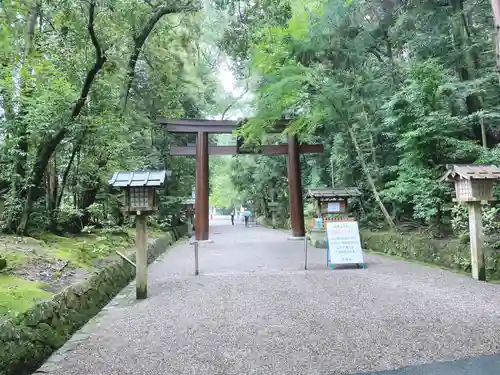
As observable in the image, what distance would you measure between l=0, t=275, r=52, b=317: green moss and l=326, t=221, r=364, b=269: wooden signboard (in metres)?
5.75

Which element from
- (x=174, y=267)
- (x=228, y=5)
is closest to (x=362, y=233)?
(x=174, y=267)

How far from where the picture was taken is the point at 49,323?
3.69 metres

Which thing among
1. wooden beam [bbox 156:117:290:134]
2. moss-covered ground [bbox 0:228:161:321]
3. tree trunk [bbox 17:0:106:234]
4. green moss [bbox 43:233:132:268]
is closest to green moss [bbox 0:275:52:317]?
moss-covered ground [bbox 0:228:161:321]

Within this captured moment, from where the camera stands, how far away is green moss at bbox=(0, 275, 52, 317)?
10.9ft

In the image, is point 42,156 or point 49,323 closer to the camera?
Result: point 49,323

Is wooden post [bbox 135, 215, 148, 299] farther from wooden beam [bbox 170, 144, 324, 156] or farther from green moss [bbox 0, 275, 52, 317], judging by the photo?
wooden beam [bbox 170, 144, 324, 156]

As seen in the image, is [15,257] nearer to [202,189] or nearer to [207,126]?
[202,189]

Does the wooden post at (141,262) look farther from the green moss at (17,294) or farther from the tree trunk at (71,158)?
the tree trunk at (71,158)

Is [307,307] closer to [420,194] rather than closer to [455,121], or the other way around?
[420,194]

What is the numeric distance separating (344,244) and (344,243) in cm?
2

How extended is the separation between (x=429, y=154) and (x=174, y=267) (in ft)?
22.0

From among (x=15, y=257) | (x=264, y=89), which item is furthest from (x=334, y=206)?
(x=15, y=257)

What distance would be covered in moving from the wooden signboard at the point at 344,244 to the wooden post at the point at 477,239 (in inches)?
89.8

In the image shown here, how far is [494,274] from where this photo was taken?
247 inches
